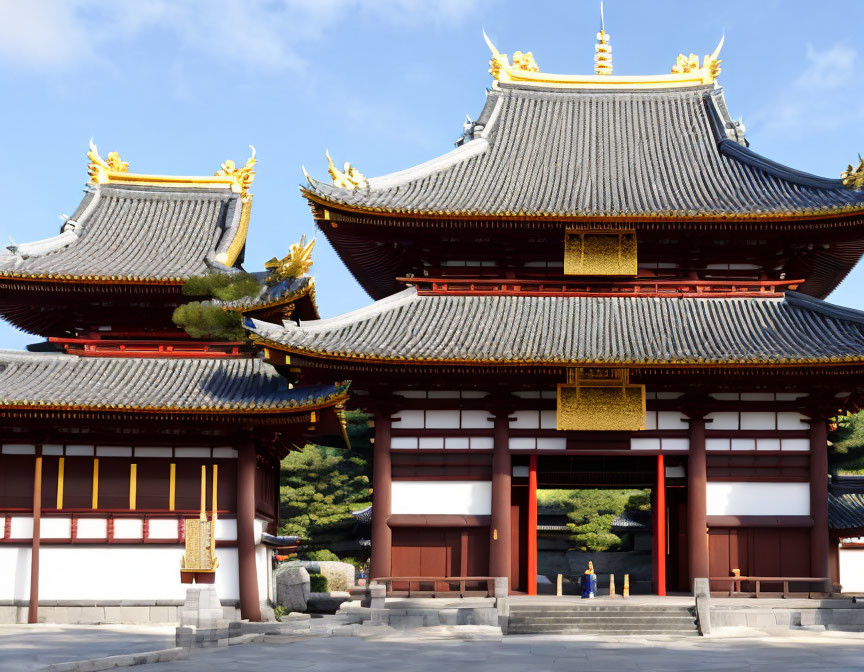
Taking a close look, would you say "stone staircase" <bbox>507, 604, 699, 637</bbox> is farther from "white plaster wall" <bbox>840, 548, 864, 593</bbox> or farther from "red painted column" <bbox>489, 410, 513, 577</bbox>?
"white plaster wall" <bbox>840, 548, 864, 593</bbox>

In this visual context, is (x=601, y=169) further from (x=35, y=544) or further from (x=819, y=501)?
(x=35, y=544)

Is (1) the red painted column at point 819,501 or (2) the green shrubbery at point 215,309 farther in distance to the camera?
(2) the green shrubbery at point 215,309

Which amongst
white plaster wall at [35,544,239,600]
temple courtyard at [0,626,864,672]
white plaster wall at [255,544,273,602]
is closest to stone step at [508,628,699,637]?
temple courtyard at [0,626,864,672]

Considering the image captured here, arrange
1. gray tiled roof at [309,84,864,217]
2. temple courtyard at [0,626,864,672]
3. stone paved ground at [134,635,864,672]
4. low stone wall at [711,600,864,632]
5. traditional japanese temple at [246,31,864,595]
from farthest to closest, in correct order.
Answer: gray tiled roof at [309,84,864,217], traditional japanese temple at [246,31,864,595], low stone wall at [711,600,864,632], temple courtyard at [0,626,864,672], stone paved ground at [134,635,864,672]

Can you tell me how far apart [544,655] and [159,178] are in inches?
1004

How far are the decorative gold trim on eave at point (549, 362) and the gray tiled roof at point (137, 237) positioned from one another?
22.6 ft

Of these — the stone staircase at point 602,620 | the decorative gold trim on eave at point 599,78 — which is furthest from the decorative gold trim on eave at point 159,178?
the stone staircase at point 602,620

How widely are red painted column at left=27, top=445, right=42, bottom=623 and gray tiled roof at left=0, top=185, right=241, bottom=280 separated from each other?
6315 millimetres

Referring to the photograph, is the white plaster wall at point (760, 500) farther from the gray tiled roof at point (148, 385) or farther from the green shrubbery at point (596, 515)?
the green shrubbery at point (596, 515)

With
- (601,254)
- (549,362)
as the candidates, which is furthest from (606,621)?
(601,254)

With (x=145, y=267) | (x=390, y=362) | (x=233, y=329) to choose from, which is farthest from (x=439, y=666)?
(x=145, y=267)

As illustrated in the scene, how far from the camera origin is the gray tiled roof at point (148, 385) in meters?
29.5

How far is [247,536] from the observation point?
30172 millimetres

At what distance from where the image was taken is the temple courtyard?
2017 cm
